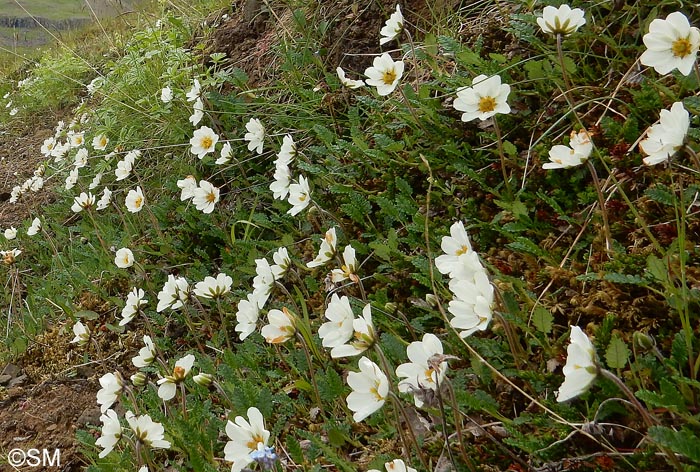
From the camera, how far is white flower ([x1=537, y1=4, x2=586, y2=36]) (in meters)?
1.99

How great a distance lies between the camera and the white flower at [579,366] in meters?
1.20

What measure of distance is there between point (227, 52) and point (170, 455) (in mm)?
3153

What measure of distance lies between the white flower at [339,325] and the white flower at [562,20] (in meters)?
1.16

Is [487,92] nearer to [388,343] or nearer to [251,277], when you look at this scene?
[388,343]

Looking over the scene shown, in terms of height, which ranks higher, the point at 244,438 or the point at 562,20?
the point at 562,20

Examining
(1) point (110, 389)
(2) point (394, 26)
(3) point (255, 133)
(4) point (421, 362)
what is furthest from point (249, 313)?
(2) point (394, 26)

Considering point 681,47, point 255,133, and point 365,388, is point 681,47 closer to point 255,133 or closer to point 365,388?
point 365,388

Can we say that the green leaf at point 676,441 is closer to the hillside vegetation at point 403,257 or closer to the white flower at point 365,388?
the hillside vegetation at point 403,257

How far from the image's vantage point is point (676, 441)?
3.84 feet

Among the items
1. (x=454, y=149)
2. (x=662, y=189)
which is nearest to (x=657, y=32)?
(x=662, y=189)

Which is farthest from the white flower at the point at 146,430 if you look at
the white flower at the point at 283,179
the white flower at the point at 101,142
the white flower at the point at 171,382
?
the white flower at the point at 101,142

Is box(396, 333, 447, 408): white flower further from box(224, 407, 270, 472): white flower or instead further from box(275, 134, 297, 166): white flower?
box(275, 134, 297, 166): white flower

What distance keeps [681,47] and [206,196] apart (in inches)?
90.6

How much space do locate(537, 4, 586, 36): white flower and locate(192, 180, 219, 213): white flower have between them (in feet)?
6.05
